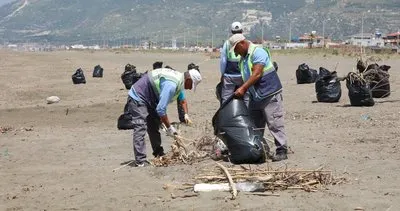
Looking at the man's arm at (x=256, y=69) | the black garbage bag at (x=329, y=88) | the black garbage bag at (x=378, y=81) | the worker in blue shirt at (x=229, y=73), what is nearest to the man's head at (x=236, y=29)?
the worker in blue shirt at (x=229, y=73)

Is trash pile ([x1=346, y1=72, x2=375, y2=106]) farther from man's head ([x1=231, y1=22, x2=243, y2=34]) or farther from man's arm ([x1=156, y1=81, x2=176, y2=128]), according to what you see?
man's arm ([x1=156, y1=81, x2=176, y2=128])

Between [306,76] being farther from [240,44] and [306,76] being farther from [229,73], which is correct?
[240,44]

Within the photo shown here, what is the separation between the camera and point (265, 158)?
27.9 feet

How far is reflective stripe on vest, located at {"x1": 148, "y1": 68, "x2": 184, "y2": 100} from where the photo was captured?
335 inches

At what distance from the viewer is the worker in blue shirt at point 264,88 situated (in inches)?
342

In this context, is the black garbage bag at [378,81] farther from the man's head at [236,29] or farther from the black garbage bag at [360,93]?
the man's head at [236,29]

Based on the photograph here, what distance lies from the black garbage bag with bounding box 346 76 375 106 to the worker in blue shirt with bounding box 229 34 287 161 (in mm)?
6108

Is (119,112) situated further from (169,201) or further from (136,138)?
(169,201)

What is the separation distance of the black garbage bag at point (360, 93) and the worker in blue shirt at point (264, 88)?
611cm

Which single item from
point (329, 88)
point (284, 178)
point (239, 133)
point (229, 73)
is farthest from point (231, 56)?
point (329, 88)

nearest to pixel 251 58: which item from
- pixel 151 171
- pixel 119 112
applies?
pixel 151 171

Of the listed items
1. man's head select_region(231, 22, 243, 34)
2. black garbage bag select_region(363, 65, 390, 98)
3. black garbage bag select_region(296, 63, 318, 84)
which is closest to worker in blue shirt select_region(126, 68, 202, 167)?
man's head select_region(231, 22, 243, 34)

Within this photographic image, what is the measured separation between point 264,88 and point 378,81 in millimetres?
7717

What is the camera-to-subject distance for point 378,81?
621 inches
